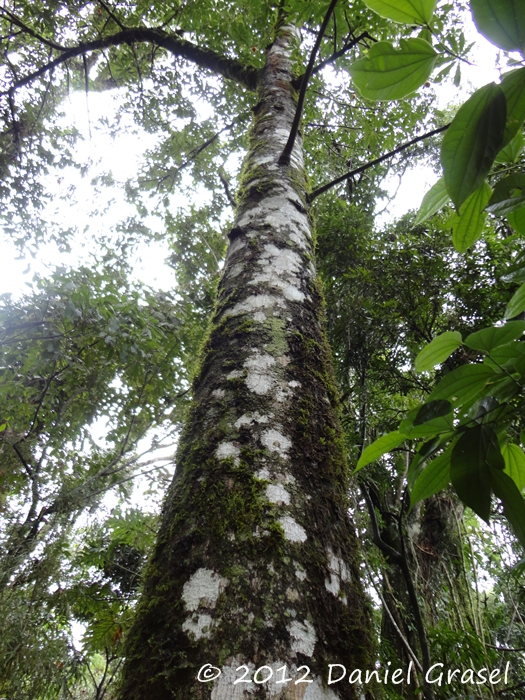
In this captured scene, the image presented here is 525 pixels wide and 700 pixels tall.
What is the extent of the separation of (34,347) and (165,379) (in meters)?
1.31

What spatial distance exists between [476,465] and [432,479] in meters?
0.13

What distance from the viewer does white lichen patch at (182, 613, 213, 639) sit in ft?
2.01

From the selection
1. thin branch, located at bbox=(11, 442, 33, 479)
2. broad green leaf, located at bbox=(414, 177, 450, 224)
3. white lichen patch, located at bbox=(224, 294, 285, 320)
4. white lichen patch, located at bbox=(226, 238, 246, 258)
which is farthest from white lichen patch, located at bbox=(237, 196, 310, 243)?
thin branch, located at bbox=(11, 442, 33, 479)

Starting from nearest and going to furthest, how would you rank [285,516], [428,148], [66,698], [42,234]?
1. [285,516]
2. [66,698]
3. [42,234]
4. [428,148]

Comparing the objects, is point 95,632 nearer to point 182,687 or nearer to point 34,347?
point 34,347

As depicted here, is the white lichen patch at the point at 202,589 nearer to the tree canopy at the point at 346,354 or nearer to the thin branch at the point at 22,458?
the tree canopy at the point at 346,354

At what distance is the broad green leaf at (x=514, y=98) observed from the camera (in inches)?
20.4

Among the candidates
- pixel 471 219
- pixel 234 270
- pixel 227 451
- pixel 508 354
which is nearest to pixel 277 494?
pixel 227 451

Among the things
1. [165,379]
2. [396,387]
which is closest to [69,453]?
[165,379]

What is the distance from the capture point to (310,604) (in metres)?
0.68

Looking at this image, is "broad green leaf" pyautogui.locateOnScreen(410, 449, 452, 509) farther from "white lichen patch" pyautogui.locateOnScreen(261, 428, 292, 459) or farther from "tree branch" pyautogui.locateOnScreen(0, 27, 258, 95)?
"tree branch" pyautogui.locateOnScreen(0, 27, 258, 95)

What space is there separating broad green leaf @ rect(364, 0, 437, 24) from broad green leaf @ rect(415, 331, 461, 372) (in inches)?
18.3

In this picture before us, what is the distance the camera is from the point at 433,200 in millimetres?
758

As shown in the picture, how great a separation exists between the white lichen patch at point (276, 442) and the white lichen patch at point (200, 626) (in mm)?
346
